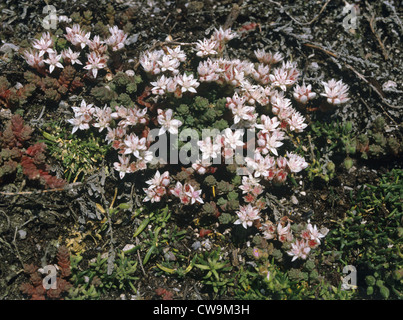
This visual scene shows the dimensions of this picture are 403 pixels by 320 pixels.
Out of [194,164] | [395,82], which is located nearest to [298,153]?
[194,164]

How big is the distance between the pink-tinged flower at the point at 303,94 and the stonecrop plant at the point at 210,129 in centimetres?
1

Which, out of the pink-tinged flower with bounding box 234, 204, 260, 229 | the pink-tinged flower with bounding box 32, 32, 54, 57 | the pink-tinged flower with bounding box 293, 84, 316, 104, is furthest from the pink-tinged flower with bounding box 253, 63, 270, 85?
the pink-tinged flower with bounding box 32, 32, 54, 57

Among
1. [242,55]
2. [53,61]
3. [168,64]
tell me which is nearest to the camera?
[168,64]

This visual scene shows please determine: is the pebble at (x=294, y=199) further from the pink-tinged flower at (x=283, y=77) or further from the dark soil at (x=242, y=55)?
the pink-tinged flower at (x=283, y=77)

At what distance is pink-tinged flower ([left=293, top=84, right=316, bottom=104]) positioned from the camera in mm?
4258

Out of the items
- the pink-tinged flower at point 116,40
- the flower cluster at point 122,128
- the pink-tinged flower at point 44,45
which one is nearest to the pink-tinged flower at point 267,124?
the flower cluster at point 122,128

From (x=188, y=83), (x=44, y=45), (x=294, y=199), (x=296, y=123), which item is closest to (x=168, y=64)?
(x=188, y=83)

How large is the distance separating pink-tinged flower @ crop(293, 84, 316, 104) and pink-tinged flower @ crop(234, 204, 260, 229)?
→ 1.40 meters

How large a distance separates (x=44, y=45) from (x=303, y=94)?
2.99 m

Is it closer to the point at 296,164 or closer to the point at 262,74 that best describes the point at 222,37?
the point at 262,74

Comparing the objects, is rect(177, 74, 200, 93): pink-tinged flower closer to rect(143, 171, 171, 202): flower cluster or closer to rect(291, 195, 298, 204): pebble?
rect(143, 171, 171, 202): flower cluster

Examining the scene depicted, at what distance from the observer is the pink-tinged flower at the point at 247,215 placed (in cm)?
375

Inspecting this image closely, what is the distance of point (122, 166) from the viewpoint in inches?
154

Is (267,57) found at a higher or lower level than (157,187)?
higher
